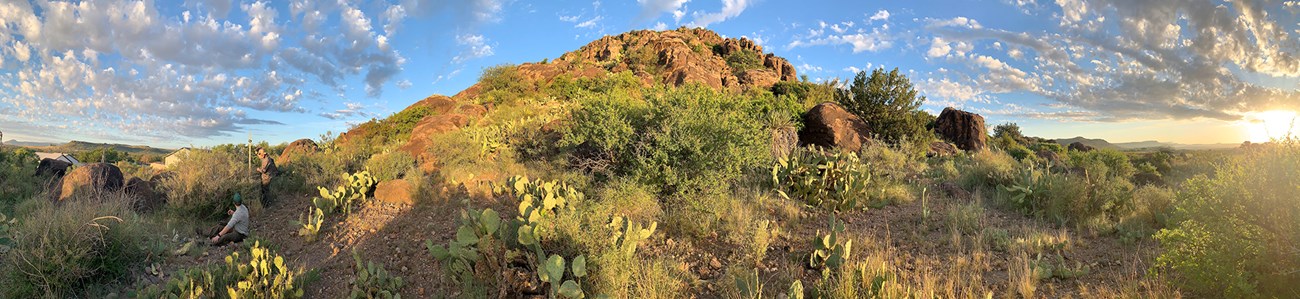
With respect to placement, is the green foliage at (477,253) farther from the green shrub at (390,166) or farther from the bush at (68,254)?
the green shrub at (390,166)

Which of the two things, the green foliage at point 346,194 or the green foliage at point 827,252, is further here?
the green foliage at point 346,194

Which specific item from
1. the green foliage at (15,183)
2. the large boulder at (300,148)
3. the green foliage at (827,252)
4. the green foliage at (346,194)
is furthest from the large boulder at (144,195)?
the green foliage at (827,252)

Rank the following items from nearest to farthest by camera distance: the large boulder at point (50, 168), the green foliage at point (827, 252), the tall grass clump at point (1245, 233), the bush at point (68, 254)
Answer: the tall grass clump at point (1245, 233) < the green foliage at point (827, 252) < the bush at point (68, 254) < the large boulder at point (50, 168)

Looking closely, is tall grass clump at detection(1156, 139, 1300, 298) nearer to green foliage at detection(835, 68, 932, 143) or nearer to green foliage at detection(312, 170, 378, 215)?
green foliage at detection(312, 170, 378, 215)

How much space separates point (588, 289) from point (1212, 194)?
460 cm

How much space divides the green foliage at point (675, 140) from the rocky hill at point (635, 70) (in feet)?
13.5

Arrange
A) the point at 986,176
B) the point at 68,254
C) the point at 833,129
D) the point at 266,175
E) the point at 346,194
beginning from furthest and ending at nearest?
1. the point at 833,129
2. the point at 266,175
3. the point at 986,176
4. the point at 346,194
5. the point at 68,254

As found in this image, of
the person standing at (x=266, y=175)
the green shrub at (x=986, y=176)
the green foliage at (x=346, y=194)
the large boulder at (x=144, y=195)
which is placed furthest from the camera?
the person standing at (x=266, y=175)

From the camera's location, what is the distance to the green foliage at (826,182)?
7609 mm

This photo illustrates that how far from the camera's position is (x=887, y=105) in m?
20.7

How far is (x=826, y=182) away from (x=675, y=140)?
242 cm

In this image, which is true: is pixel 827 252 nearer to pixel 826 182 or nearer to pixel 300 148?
pixel 826 182

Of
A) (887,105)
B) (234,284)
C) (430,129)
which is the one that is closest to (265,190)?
(430,129)

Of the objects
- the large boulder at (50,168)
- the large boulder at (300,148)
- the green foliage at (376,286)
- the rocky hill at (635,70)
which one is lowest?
the green foliage at (376,286)
